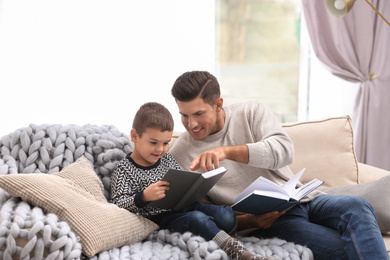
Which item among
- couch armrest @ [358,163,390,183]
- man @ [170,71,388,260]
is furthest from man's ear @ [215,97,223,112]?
couch armrest @ [358,163,390,183]

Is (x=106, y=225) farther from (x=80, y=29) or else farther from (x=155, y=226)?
(x=80, y=29)

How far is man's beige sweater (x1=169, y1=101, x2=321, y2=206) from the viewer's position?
6.26 feet

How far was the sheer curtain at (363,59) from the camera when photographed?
3.45 metres

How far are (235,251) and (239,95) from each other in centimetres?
245

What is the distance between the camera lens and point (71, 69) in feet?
11.3

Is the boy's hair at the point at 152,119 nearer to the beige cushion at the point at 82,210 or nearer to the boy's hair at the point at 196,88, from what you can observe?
the boy's hair at the point at 196,88

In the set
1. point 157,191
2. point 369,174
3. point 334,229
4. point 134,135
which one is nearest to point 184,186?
point 157,191

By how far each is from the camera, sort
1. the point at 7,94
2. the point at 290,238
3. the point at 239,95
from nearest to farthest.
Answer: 1. the point at 290,238
2. the point at 7,94
3. the point at 239,95

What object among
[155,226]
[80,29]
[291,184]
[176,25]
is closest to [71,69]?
[80,29]

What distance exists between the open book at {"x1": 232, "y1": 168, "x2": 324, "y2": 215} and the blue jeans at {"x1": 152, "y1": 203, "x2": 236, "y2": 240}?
58 millimetres

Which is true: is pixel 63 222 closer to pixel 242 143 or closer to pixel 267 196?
pixel 267 196

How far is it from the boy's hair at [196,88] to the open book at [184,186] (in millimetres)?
362

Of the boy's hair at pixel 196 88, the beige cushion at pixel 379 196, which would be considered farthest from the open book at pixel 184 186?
the beige cushion at pixel 379 196

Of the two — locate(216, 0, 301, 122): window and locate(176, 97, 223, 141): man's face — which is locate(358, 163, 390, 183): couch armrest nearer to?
locate(176, 97, 223, 141): man's face
